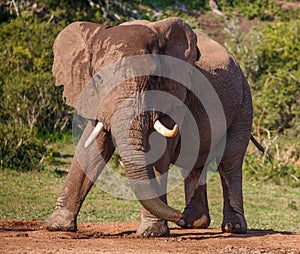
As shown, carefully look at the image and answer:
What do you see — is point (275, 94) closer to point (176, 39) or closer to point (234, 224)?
point (234, 224)

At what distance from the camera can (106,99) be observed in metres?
8.15

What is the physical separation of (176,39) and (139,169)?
4.91 ft

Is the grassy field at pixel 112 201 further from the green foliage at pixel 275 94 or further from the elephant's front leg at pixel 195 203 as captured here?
the elephant's front leg at pixel 195 203

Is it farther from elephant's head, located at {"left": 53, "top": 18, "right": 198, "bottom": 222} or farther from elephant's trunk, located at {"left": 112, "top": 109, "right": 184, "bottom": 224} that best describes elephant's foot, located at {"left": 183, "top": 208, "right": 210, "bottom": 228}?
elephant's trunk, located at {"left": 112, "top": 109, "right": 184, "bottom": 224}

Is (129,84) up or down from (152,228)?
up

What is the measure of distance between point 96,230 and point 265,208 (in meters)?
4.46

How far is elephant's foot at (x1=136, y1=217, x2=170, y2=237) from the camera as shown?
846cm

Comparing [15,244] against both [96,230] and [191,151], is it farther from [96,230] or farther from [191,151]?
[191,151]

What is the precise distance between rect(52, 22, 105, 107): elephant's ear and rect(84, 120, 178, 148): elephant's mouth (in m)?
0.42

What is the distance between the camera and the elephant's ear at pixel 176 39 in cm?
858

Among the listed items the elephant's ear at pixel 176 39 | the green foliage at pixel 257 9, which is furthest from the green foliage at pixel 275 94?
the green foliage at pixel 257 9

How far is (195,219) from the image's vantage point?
10.1 m

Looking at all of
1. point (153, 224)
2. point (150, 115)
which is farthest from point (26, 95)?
point (150, 115)

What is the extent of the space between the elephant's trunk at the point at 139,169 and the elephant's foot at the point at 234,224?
193 cm
